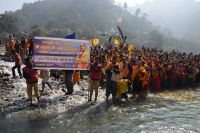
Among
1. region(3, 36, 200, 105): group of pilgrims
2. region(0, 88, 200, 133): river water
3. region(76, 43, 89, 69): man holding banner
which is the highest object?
region(76, 43, 89, 69): man holding banner

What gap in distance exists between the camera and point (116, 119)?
12.1 m

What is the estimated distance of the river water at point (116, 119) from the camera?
1077 centimetres

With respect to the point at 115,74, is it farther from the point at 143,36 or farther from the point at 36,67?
the point at 143,36

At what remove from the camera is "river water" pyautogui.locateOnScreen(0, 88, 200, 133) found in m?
10.8

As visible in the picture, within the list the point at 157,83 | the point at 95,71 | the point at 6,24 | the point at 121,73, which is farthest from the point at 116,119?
the point at 6,24

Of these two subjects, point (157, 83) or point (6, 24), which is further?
point (6, 24)

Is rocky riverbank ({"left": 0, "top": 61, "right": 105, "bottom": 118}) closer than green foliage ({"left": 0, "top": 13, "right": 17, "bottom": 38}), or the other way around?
rocky riverbank ({"left": 0, "top": 61, "right": 105, "bottom": 118})

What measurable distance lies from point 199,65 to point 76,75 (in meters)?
10.9

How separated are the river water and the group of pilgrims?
107 centimetres

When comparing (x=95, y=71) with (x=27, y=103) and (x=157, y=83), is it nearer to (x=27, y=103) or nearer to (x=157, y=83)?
(x=27, y=103)

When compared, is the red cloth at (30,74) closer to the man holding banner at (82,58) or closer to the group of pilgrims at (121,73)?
the group of pilgrims at (121,73)

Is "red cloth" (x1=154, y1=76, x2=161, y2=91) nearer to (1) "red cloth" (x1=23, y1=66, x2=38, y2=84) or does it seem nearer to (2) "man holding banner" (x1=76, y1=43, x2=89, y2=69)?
(2) "man holding banner" (x1=76, y1=43, x2=89, y2=69)

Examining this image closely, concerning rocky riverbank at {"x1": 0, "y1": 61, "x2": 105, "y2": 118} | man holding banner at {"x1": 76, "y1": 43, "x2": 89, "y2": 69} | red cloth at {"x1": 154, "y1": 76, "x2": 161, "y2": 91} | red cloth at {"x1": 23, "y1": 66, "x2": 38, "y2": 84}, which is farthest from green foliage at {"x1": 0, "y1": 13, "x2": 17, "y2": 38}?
red cloth at {"x1": 23, "y1": 66, "x2": 38, "y2": 84}

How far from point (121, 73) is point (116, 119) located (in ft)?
15.6
